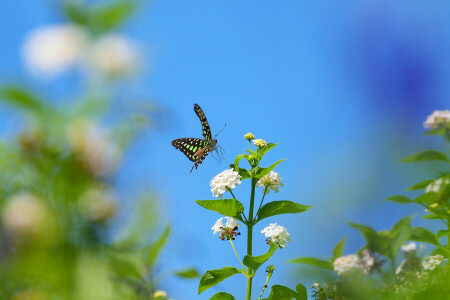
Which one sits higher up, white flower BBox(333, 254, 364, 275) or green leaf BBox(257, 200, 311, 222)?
green leaf BBox(257, 200, 311, 222)

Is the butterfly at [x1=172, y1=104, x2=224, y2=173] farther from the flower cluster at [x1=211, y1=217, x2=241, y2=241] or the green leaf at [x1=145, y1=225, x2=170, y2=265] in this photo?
the green leaf at [x1=145, y1=225, x2=170, y2=265]

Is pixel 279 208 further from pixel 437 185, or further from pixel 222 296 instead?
pixel 437 185

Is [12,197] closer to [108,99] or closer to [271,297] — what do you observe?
[108,99]

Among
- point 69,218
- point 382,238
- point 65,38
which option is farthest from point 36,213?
point 382,238

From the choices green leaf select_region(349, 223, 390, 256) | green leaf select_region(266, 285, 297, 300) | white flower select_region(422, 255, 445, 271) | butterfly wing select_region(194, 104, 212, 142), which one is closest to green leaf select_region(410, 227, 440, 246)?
white flower select_region(422, 255, 445, 271)

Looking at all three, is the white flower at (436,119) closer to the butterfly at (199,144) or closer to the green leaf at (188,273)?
the green leaf at (188,273)

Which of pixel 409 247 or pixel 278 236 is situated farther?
pixel 278 236

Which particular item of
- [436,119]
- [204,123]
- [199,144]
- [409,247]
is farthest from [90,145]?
[199,144]
